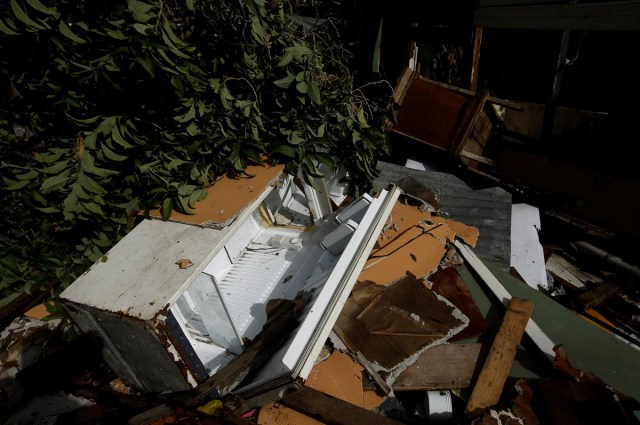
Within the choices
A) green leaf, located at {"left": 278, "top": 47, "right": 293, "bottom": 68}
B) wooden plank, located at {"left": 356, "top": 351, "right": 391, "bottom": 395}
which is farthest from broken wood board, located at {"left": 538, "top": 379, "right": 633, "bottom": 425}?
green leaf, located at {"left": 278, "top": 47, "right": 293, "bottom": 68}

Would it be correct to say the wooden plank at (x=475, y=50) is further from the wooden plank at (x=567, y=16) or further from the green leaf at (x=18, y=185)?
the green leaf at (x=18, y=185)

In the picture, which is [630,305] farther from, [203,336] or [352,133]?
[203,336]

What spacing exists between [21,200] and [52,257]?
552 millimetres

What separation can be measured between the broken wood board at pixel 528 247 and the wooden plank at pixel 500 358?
1.74 m

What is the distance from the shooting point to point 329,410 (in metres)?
2.54

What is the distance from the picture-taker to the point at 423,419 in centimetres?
285

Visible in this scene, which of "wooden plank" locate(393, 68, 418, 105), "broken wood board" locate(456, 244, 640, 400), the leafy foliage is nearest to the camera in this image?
the leafy foliage

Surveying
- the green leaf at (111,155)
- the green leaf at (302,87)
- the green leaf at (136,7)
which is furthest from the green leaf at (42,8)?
the green leaf at (302,87)

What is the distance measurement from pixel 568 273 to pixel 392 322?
4281mm

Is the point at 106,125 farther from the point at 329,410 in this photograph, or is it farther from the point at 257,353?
the point at 329,410

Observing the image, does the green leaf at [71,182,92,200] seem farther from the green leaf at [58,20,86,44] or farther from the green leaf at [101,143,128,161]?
the green leaf at [58,20,86,44]

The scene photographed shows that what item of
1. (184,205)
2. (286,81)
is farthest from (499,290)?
(184,205)

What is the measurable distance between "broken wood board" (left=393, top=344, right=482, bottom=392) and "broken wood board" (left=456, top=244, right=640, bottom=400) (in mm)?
518

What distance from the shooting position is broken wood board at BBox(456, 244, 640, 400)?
3.15 m
